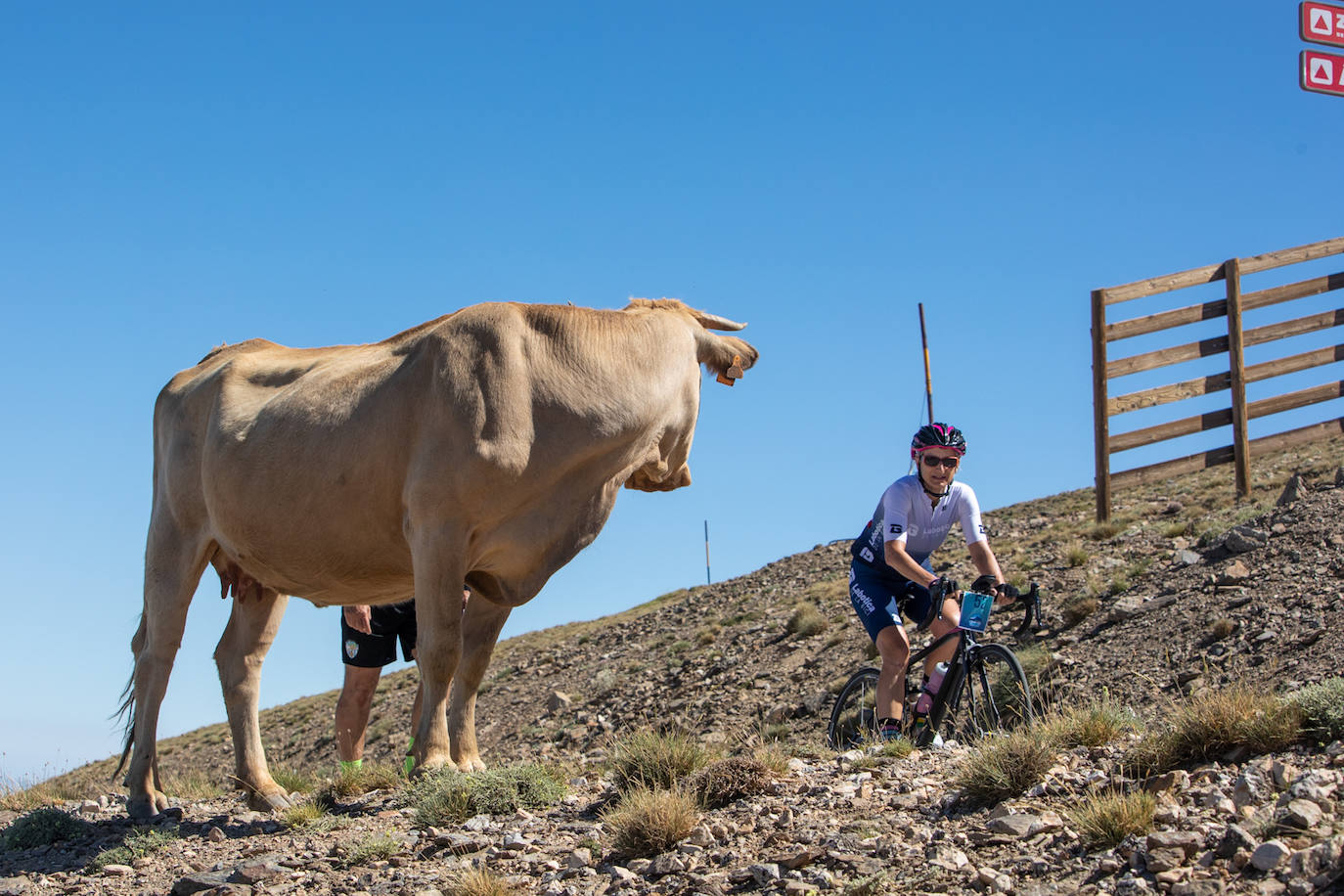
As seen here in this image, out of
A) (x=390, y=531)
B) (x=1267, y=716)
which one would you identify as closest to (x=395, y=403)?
(x=390, y=531)

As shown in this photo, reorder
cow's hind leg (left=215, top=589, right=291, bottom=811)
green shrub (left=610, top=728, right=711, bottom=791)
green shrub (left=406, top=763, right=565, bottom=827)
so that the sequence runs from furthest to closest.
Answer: cow's hind leg (left=215, top=589, right=291, bottom=811) < green shrub (left=610, top=728, right=711, bottom=791) < green shrub (left=406, top=763, right=565, bottom=827)

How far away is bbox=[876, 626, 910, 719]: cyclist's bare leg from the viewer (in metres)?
8.45

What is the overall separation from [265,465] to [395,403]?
114 cm

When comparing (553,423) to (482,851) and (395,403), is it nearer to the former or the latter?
(395,403)

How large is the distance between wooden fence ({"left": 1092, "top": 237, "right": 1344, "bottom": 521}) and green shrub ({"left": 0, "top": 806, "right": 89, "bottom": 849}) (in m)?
12.2

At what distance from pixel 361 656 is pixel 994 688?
16.2 feet

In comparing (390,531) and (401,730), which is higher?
(390,531)

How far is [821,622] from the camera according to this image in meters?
15.9

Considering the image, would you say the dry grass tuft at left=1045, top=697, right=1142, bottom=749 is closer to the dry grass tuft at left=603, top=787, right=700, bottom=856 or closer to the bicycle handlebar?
the bicycle handlebar

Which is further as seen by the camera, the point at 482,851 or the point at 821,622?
the point at 821,622

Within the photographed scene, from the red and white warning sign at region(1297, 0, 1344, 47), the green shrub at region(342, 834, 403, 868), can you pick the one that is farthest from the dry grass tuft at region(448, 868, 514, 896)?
the red and white warning sign at region(1297, 0, 1344, 47)

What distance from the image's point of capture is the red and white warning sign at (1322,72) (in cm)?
1181

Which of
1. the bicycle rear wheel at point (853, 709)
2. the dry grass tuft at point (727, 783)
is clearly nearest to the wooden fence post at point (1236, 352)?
the bicycle rear wheel at point (853, 709)

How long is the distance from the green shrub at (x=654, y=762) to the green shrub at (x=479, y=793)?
43 centimetres
